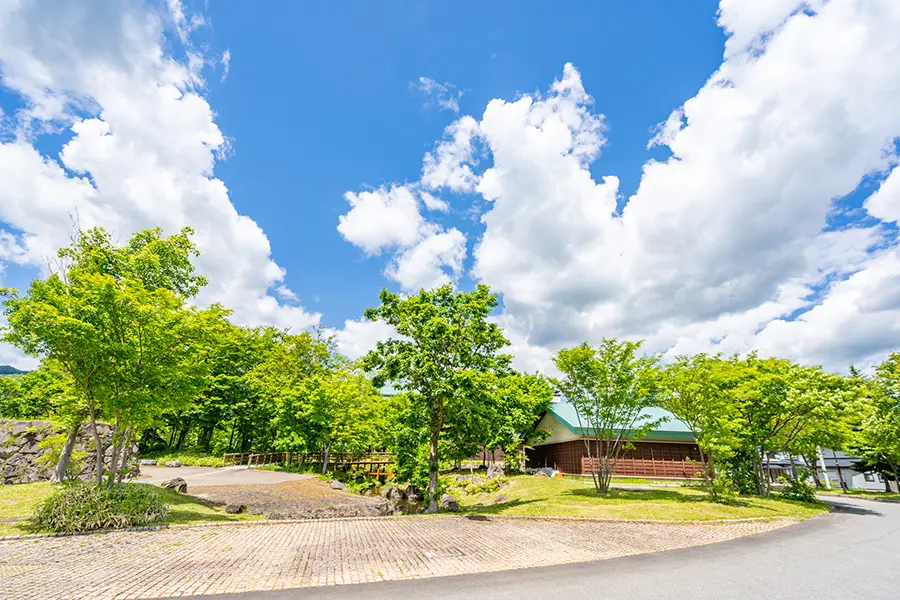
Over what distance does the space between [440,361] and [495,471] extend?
17193 millimetres

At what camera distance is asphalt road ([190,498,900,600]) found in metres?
6.59

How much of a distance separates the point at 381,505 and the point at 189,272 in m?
18.2

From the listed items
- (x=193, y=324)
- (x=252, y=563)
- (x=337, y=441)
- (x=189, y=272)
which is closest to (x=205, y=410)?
(x=337, y=441)

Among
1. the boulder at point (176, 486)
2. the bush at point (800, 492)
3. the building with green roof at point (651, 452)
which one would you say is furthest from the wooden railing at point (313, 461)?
the bush at point (800, 492)

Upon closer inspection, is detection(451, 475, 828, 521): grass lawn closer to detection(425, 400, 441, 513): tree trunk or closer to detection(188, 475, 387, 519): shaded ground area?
detection(425, 400, 441, 513): tree trunk

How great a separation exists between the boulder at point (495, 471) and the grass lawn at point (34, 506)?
719 inches

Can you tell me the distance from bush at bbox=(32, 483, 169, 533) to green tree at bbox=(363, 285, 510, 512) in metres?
8.25

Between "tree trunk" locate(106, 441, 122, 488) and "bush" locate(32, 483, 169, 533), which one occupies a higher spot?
"tree trunk" locate(106, 441, 122, 488)

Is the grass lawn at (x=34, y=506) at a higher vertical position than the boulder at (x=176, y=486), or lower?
lower

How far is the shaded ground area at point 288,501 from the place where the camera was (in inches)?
653

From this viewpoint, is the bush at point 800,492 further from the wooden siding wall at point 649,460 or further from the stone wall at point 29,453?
the stone wall at point 29,453

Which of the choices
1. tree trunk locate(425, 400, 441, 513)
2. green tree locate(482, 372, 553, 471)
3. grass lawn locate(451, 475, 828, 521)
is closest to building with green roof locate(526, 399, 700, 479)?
green tree locate(482, 372, 553, 471)

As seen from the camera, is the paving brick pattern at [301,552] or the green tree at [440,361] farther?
the green tree at [440,361]

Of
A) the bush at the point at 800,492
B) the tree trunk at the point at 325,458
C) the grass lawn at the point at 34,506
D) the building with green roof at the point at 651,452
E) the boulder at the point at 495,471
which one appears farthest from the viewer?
the tree trunk at the point at 325,458
